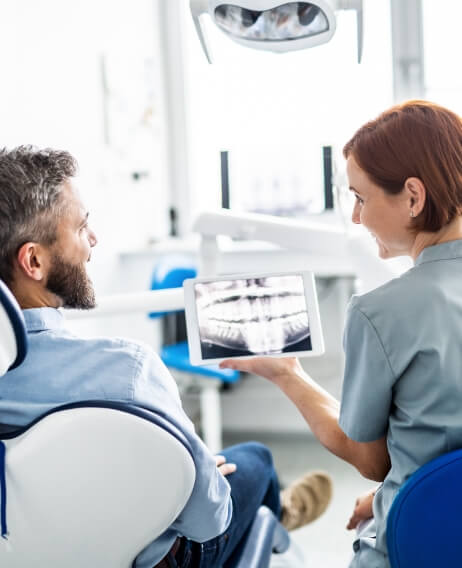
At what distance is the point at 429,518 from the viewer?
3.26ft

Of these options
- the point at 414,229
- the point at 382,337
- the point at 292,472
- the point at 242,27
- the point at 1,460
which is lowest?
the point at 292,472

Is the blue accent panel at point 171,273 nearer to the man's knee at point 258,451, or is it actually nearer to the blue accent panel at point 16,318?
the man's knee at point 258,451

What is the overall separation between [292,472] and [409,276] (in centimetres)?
206

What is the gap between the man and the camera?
1029mm

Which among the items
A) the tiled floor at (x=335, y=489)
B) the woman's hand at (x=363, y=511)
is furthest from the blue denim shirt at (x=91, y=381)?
the tiled floor at (x=335, y=489)

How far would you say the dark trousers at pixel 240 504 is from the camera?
127 centimetres

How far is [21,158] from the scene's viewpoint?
3.75 feet

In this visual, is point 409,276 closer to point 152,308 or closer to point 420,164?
point 420,164

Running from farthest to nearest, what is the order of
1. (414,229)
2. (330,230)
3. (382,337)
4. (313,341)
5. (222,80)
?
(222,80), (330,230), (313,341), (414,229), (382,337)

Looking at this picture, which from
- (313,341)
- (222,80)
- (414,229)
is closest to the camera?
(414,229)

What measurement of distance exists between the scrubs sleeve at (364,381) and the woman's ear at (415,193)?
0.60 ft

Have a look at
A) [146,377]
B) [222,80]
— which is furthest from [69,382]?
[222,80]

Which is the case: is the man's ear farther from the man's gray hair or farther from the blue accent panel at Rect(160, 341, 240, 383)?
the blue accent panel at Rect(160, 341, 240, 383)

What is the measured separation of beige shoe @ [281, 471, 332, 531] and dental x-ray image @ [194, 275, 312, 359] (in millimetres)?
753
